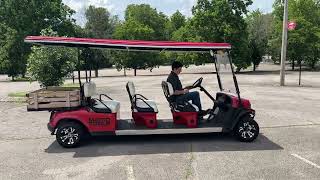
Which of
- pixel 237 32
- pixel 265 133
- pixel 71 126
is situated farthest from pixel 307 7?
pixel 71 126

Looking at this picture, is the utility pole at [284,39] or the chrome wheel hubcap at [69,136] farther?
the utility pole at [284,39]

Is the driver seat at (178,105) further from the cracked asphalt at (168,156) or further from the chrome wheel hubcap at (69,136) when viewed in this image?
the chrome wheel hubcap at (69,136)

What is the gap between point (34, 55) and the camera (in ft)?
55.2

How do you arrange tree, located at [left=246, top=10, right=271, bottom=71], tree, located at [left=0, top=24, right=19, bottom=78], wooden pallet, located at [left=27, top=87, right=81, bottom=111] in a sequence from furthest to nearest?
tree, located at [left=246, top=10, right=271, bottom=71] → tree, located at [left=0, top=24, right=19, bottom=78] → wooden pallet, located at [left=27, top=87, right=81, bottom=111]

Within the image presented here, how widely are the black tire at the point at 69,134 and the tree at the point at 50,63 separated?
8.78m

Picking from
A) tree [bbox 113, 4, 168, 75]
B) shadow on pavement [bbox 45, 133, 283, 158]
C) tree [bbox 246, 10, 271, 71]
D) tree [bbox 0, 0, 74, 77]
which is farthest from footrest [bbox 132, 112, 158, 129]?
tree [bbox 246, 10, 271, 71]

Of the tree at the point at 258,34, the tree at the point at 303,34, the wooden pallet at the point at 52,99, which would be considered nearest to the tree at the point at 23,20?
the tree at the point at 258,34

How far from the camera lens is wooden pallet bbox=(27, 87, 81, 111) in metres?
8.36

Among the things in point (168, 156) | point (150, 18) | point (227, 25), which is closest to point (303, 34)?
point (227, 25)

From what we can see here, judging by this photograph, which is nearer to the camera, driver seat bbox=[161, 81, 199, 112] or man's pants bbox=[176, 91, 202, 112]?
driver seat bbox=[161, 81, 199, 112]

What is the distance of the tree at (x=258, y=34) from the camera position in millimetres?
44716

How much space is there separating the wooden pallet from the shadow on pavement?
92 centimetres

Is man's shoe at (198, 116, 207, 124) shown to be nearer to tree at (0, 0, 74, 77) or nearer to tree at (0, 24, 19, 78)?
tree at (0, 0, 74, 77)

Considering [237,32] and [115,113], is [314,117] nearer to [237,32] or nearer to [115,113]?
[115,113]
